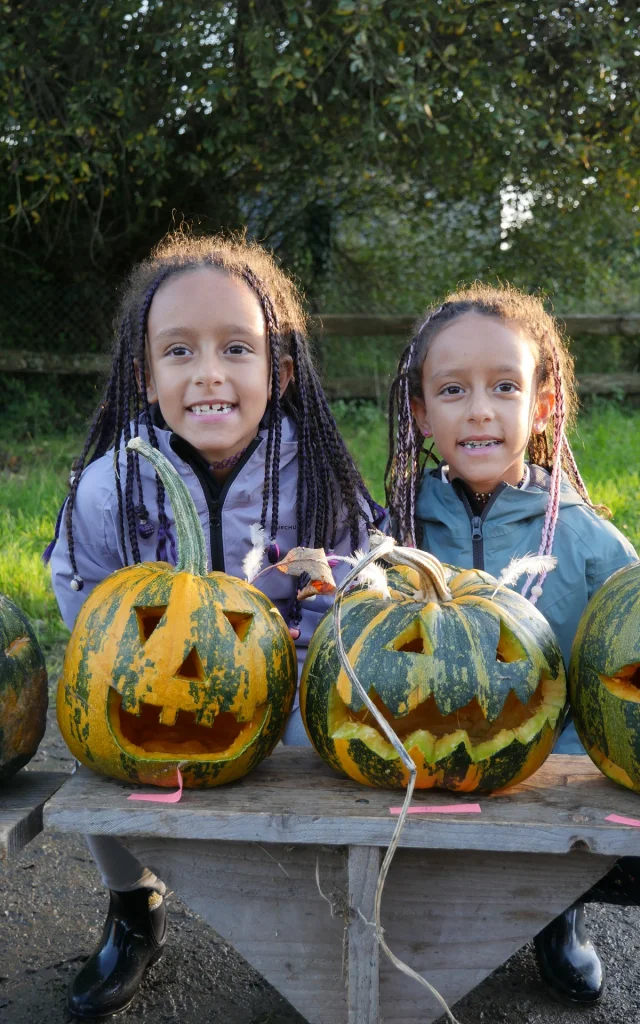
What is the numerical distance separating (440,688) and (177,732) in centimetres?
57

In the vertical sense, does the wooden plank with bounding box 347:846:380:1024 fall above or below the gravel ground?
above

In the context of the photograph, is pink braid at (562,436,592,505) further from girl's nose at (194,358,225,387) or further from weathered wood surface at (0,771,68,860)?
weathered wood surface at (0,771,68,860)

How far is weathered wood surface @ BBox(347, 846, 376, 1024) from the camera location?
184cm

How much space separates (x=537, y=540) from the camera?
9.65 ft

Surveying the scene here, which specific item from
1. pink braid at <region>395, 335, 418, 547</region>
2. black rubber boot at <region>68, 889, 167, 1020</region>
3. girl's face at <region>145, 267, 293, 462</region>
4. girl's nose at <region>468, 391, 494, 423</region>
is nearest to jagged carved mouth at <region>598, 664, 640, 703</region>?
girl's nose at <region>468, 391, 494, 423</region>

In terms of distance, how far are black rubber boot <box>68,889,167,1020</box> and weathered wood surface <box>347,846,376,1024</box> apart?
0.90m

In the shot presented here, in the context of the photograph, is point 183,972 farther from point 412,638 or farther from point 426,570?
point 426,570

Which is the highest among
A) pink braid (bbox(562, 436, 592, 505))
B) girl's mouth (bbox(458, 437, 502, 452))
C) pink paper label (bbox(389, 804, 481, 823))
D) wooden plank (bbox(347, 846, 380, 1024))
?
girl's mouth (bbox(458, 437, 502, 452))

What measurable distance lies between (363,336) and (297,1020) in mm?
9174

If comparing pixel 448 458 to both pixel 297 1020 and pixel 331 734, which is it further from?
pixel 297 1020

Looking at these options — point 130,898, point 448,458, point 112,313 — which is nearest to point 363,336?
point 112,313

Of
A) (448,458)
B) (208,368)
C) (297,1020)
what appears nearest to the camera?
(297,1020)

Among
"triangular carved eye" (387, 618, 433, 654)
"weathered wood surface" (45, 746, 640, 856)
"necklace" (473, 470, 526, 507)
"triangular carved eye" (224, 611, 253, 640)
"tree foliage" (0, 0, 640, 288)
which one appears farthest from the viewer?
"tree foliage" (0, 0, 640, 288)

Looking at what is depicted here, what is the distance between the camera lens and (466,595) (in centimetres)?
203
